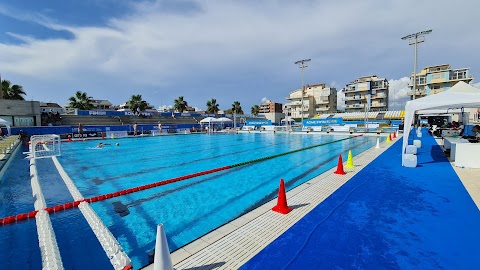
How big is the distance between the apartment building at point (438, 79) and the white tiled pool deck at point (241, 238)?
5900 cm

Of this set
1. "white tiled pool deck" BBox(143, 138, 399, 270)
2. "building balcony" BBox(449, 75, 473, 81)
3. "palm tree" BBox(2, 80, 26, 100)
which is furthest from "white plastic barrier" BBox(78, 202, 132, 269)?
"building balcony" BBox(449, 75, 473, 81)

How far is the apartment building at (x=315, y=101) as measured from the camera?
250 ft

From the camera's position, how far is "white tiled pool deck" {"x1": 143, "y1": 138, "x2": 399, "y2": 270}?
3004mm

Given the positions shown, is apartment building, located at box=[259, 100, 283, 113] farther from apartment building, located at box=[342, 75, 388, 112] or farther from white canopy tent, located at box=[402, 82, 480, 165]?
white canopy tent, located at box=[402, 82, 480, 165]

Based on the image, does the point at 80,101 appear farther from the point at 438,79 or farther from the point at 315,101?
the point at 438,79

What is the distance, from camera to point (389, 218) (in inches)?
166

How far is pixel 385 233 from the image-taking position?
3.66 metres

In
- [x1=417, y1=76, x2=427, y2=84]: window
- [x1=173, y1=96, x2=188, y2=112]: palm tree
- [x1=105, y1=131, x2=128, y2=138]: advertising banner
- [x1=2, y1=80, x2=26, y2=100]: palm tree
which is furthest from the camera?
[x1=173, y1=96, x2=188, y2=112]: palm tree

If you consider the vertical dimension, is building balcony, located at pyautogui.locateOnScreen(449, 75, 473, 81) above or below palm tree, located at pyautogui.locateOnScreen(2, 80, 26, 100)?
above

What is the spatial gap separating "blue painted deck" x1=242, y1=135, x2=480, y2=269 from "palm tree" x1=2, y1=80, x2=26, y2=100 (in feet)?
171

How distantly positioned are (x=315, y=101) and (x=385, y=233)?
7985 cm

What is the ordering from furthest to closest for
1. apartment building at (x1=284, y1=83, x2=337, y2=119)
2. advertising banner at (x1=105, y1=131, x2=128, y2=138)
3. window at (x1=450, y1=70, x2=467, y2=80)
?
1. apartment building at (x1=284, y1=83, x2=337, y2=119)
2. window at (x1=450, y1=70, x2=467, y2=80)
3. advertising banner at (x1=105, y1=131, x2=128, y2=138)

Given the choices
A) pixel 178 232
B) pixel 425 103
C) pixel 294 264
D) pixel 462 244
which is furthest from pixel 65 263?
pixel 425 103

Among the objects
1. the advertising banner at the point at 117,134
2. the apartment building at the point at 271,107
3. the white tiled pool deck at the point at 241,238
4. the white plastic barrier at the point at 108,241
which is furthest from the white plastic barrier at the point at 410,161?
the apartment building at the point at 271,107
